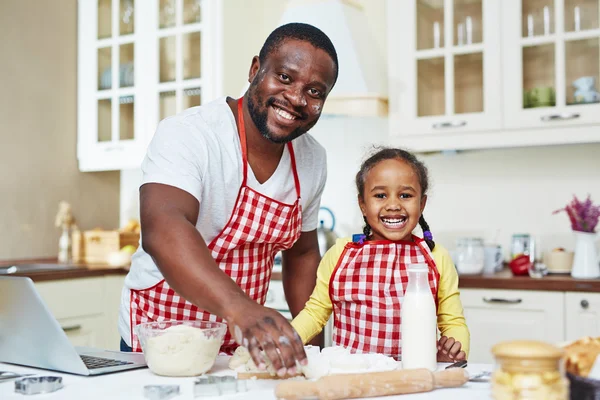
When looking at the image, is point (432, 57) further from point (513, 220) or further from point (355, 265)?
point (355, 265)

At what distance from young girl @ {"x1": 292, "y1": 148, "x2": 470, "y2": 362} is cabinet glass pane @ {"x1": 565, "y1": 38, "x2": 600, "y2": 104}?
4.25 ft

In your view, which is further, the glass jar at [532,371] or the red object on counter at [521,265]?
the red object on counter at [521,265]

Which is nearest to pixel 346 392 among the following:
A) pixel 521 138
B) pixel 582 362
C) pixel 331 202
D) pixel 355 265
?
pixel 582 362

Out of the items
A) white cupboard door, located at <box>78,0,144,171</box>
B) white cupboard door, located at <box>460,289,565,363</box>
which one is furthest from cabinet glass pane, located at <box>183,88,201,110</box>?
white cupboard door, located at <box>460,289,565,363</box>

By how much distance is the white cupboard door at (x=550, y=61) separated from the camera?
2635mm

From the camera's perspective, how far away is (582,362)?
83 cm

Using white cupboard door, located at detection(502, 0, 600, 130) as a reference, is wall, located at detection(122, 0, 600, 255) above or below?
below

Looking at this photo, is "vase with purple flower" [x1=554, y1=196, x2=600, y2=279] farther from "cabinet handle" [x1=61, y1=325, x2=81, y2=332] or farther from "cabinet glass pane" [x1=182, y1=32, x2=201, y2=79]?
"cabinet handle" [x1=61, y1=325, x2=81, y2=332]

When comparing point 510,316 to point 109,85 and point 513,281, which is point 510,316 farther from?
point 109,85

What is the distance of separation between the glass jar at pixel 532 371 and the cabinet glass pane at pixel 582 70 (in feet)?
6.83

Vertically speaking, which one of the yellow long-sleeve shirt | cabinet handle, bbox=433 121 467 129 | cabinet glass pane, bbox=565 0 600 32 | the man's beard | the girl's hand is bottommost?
the girl's hand

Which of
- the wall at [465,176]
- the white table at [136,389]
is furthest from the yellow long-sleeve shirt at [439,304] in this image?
the wall at [465,176]

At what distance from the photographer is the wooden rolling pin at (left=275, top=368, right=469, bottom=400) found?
922mm

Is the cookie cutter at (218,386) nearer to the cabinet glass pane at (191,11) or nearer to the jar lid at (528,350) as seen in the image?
the jar lid at (528,350)
